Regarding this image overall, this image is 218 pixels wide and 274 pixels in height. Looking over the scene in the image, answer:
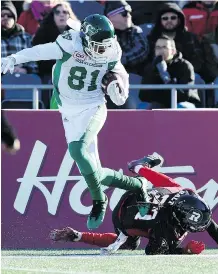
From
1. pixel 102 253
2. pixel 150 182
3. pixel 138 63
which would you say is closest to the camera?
pixel 102 253

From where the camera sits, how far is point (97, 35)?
9.60 m

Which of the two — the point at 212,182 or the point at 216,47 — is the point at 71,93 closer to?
the point at 212,182

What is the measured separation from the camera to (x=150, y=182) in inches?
410

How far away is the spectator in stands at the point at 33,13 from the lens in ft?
43.7

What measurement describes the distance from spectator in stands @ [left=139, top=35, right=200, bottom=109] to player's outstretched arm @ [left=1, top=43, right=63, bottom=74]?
6.70 feet

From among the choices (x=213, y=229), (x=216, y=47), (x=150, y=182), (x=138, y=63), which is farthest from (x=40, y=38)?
(x=213, y=229)

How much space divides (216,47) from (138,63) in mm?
1016

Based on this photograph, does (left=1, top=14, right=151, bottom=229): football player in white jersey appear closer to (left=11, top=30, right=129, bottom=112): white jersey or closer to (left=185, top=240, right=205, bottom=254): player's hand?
(left=11, top=30, right=129, bottom=112): white jersey

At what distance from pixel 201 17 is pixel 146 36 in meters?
0.89

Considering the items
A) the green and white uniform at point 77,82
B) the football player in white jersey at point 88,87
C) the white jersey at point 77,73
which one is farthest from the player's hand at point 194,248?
the white jersey at point 77,73

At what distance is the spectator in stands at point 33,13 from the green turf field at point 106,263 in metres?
4.29

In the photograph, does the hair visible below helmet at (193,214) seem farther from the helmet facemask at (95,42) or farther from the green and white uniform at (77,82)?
the helmet facemask at (95,42)

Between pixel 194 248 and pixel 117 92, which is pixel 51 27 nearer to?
pixel 117 92

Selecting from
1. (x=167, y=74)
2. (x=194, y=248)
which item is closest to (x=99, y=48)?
(x=194, y=248)
